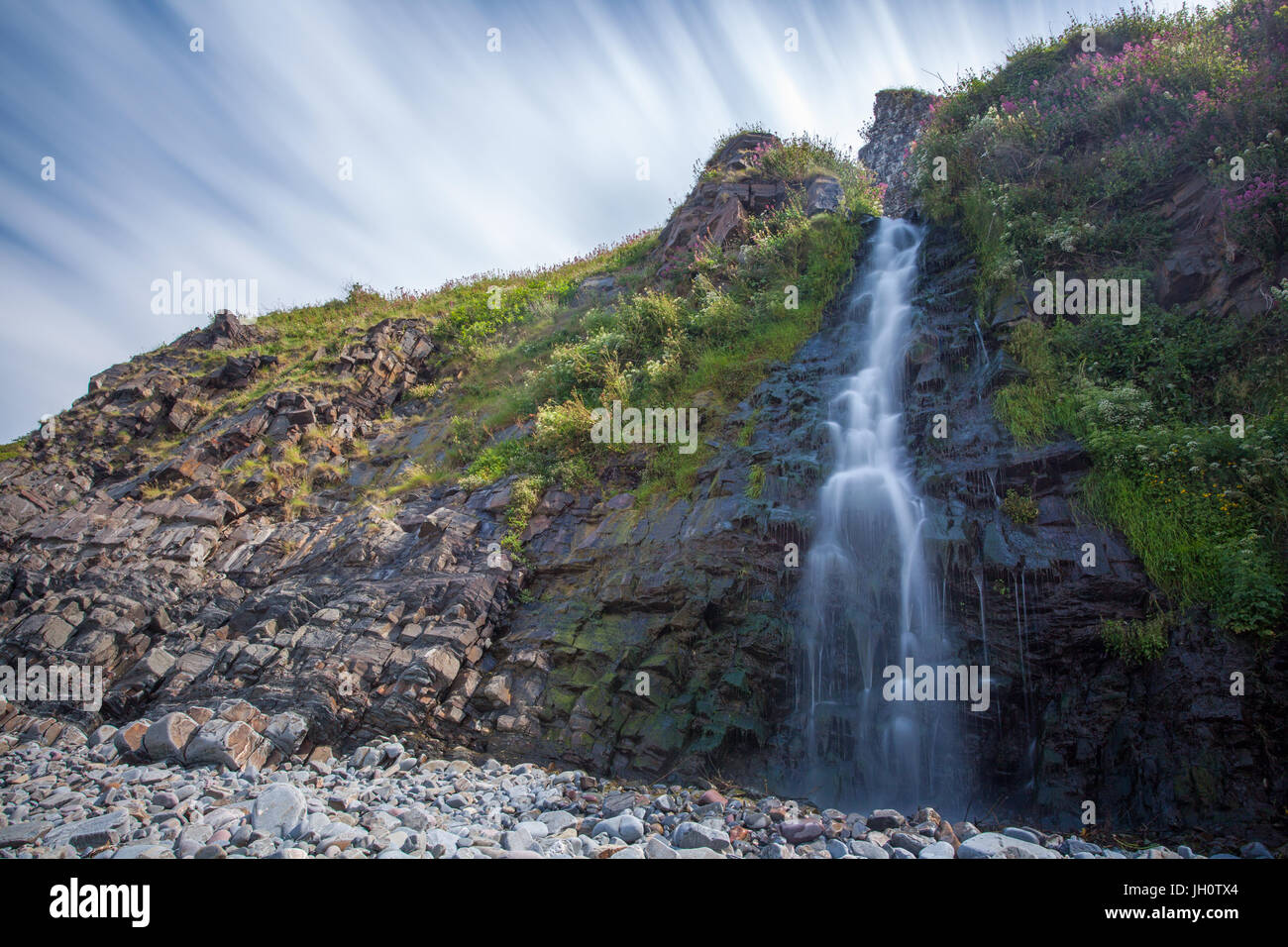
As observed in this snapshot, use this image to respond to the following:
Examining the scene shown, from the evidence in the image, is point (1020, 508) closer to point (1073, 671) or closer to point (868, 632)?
point (1073, 671)

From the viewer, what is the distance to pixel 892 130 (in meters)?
27.8

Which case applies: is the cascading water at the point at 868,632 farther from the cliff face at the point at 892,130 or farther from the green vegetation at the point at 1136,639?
the cliff face at the point at 892,130

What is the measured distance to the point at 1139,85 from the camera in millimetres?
12719

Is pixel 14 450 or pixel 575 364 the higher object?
pixel 575 364

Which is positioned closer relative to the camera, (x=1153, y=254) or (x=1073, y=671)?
(x=1073, y=671)

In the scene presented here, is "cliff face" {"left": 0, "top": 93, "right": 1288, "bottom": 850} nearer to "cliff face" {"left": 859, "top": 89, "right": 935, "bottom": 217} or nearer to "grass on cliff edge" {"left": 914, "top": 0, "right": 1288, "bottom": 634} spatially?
"grass on cliff edge" {"left": 914, "top": 0, "right": 1288, "bottom": 634}

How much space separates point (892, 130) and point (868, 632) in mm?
27861

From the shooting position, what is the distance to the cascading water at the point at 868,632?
7.30m

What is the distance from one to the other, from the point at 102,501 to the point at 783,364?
14947 millimetres

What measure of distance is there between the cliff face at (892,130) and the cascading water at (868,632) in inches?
773

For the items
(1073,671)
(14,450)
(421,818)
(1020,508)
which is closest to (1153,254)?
(1020,508)

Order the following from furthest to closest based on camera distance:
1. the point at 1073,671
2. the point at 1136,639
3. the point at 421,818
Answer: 1. the point at 1073,671
2. the point at 1136,639
3. the point at 421,818
